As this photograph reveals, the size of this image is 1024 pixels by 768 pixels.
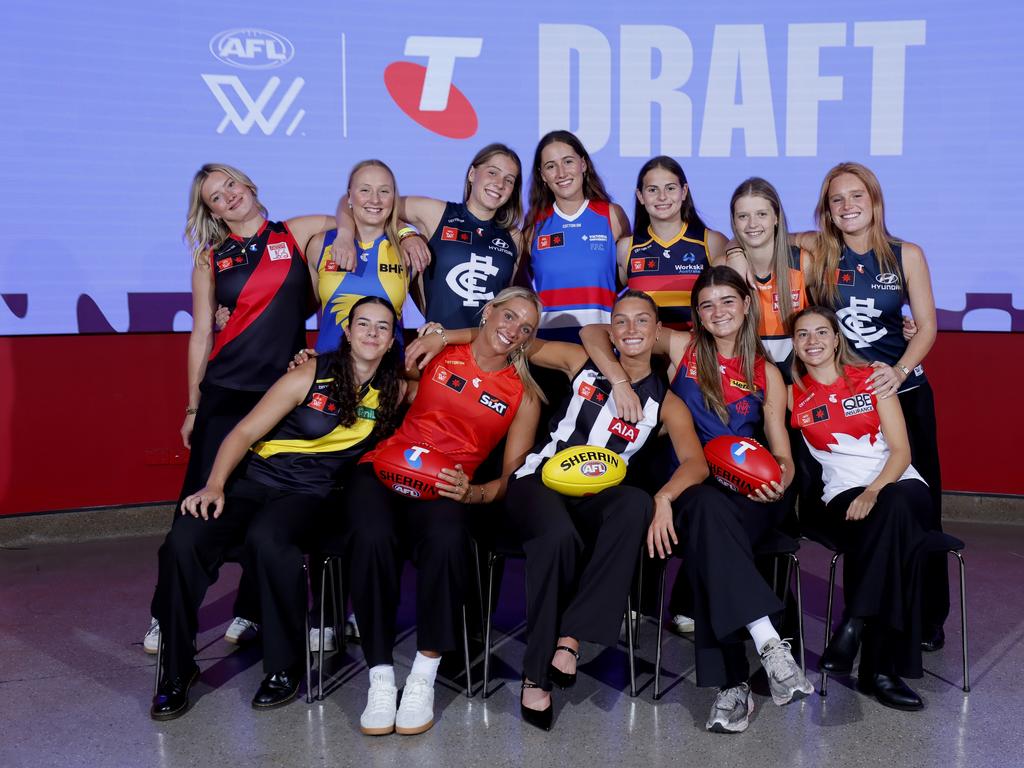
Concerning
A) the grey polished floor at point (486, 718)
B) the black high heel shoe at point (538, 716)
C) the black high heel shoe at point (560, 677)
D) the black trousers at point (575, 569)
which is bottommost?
Result: the grey polished floor at point (486, 718)

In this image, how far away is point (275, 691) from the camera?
274cm

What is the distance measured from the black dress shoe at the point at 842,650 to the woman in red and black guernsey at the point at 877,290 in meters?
0.53

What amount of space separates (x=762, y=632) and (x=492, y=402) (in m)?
1.08

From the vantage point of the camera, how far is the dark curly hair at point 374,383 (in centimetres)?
297

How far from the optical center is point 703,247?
3.48 metres

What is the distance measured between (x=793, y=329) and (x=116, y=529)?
3.45m

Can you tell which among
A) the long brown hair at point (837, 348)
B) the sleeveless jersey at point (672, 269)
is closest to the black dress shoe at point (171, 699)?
the sleeveless jersey at point (672, 269)

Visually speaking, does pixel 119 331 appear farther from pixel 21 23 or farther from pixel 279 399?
pixel 279 399

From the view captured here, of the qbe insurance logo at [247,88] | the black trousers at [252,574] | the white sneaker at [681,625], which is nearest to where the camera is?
the black trousers at [252,574]

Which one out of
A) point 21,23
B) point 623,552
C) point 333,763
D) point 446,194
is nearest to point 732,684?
point 623,552

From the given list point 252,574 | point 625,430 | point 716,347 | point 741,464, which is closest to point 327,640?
point 252,574

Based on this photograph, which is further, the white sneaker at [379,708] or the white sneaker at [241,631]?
the white sneaker at [241,631]

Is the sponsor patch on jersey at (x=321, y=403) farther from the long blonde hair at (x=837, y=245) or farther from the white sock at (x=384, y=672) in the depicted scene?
the long blonde hair at (x=837, y=245)

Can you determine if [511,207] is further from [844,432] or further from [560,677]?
[560,677]
